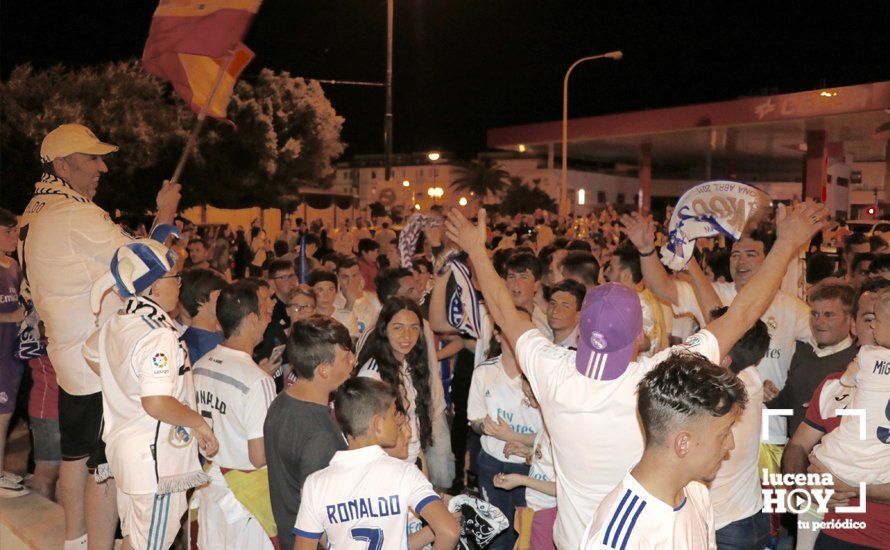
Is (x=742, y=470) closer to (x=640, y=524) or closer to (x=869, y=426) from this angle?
(x=869, y=426)

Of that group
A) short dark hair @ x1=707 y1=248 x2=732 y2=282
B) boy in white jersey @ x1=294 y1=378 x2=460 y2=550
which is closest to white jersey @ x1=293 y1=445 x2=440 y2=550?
boy in white jersey @ x1=294 y1=378 x2=460 y2=550

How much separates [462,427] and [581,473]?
4.34 m

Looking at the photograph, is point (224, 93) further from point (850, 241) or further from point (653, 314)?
point (850, 241)

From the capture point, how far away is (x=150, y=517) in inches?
159

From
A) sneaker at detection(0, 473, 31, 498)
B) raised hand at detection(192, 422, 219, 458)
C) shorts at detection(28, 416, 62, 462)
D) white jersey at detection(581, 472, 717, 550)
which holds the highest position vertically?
white jersey at detection(581, 472, 717, 550)

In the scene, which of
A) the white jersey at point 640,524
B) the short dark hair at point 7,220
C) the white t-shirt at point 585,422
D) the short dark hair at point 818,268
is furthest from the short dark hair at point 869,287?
the short dark hair at point 7,220

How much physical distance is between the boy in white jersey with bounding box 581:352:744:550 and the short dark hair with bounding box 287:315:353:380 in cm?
194

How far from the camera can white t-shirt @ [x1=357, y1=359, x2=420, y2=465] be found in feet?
15.9

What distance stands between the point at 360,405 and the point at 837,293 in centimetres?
349

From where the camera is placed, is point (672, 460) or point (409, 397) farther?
point (409, 397)

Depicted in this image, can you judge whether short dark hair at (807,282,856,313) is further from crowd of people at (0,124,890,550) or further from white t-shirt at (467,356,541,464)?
white t-shirt at (467,356,541,464)

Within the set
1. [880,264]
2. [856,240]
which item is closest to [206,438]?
[880,264]

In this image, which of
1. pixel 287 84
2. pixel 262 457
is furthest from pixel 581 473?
pixel 287 84

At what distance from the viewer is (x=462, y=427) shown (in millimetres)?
7418
